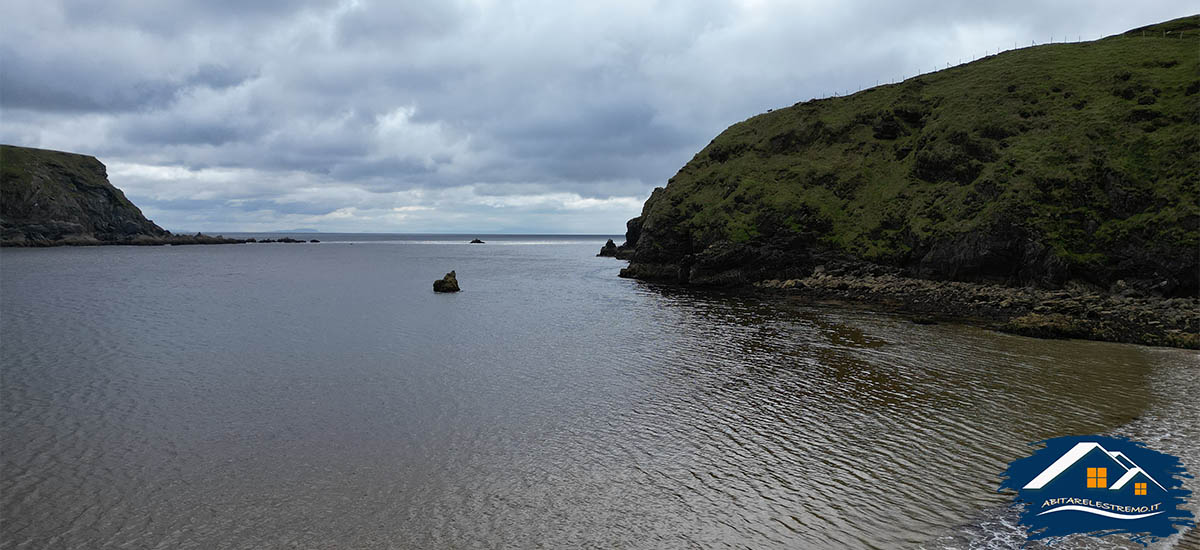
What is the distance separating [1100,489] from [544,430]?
15.7 meters

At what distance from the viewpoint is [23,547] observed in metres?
12.1

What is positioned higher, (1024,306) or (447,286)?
(447,286)

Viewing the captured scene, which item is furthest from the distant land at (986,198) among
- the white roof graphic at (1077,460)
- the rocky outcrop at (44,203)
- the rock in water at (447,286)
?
the rocky outcrop at (44,203)

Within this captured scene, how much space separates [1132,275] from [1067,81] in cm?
3980

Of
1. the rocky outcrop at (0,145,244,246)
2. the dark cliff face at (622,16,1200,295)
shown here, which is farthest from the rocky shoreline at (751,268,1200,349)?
the rocky outcrop at (0,145,244,246)

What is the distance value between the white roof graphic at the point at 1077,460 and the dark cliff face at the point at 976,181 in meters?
43.1

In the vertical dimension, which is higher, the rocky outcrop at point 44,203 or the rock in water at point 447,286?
the rocky outcrop at point 44,203

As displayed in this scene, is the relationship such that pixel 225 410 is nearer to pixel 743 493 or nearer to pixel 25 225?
pixel 743 493

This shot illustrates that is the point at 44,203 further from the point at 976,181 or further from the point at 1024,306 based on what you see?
the point at 1024,306

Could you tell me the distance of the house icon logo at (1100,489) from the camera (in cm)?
1269

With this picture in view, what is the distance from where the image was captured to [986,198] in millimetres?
63156

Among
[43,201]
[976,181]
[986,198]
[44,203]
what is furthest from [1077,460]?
[44,203]

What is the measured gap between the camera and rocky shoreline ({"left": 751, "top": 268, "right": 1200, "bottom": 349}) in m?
37.7

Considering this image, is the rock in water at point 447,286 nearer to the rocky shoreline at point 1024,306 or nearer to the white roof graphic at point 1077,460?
the rocky shoreline at point 1024,306
